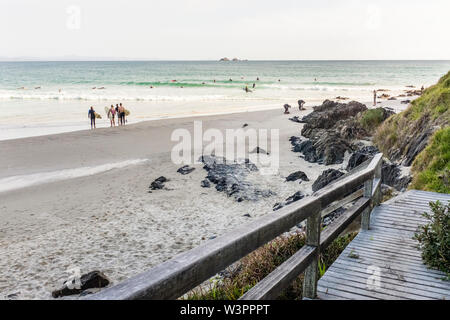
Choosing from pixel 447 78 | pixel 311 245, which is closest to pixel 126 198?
pixel 311 245

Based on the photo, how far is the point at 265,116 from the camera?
3159 centimetres

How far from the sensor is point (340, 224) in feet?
14.3

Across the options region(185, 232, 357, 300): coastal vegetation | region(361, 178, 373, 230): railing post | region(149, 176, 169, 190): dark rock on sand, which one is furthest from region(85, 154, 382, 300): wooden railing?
region(149, 176, 169, 190): dark rock on sand

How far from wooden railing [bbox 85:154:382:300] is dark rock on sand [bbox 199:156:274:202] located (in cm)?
718

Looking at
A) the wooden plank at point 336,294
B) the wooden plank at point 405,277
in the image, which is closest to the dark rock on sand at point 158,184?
the wooden plank at point 405,277

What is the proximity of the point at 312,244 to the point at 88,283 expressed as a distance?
4611 mm

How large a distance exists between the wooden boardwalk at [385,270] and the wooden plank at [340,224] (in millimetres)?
401

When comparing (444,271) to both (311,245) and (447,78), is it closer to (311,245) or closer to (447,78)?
(311,245)

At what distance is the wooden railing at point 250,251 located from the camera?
181cm

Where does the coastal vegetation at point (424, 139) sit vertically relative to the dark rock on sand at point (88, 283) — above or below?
above

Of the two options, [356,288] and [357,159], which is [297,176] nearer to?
[357,159]

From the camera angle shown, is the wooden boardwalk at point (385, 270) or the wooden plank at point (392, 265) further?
the wooden plank at point (392, 265)

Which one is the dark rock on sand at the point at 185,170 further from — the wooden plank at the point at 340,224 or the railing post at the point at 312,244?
the railing post at the point at 312,244

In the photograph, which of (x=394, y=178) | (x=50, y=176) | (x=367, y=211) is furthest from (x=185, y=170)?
(x=367, y=211)
